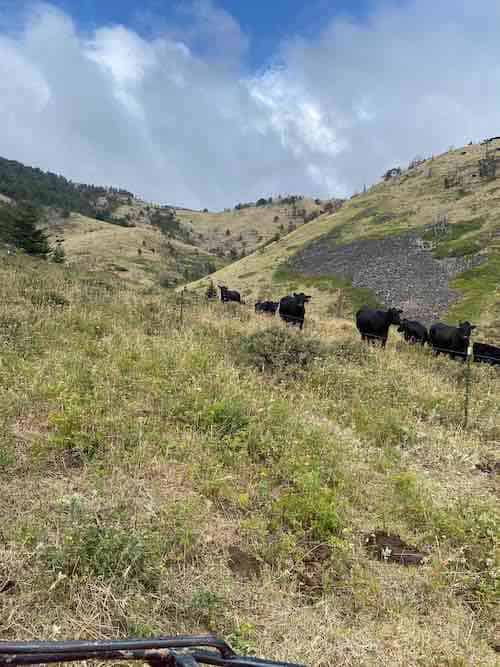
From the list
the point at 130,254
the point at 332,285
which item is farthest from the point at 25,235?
the point at 332,285

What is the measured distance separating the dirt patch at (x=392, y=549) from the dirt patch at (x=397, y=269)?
20.9 metres

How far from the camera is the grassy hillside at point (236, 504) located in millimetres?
2650

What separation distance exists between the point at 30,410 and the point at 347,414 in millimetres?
4170

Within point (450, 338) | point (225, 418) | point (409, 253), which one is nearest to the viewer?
point (225, 418)

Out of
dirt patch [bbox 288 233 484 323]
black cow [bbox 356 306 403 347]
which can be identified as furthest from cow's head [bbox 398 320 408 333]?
dirt patch [bbox 288 233 484 323]

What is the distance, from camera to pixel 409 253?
34.1m

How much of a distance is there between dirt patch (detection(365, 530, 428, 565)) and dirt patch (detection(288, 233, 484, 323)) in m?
20.9

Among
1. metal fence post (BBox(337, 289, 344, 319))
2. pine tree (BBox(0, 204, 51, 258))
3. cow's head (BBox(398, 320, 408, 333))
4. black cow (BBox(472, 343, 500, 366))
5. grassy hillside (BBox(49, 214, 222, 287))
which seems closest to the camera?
black cow (BBox(472, 343, 500, 366))

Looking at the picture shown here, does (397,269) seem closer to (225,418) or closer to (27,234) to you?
(225,418)

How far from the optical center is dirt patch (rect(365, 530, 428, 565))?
3598mm

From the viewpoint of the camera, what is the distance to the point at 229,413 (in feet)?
17.0

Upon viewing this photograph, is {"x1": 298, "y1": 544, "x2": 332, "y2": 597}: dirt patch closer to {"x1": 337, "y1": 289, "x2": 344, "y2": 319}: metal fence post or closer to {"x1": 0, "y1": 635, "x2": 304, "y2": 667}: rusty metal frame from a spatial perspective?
{"x1": 0, "y1": 635, "x2": 304, "y2": 667}: rusty metal frame

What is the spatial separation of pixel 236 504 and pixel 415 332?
13.0m

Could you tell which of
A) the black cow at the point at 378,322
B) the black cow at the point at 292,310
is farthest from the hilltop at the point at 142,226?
the black cow at the point at 378,322
